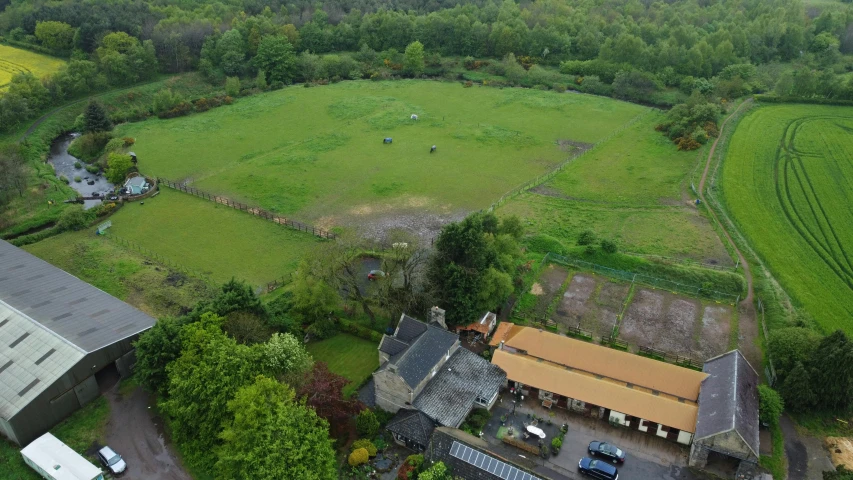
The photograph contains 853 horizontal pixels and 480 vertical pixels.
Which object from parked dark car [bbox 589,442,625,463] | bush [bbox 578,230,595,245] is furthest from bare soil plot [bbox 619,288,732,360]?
parked dark car [bbox 589,442,625,463]

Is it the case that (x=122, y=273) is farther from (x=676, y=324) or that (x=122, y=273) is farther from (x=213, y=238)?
(x=676, y=324)

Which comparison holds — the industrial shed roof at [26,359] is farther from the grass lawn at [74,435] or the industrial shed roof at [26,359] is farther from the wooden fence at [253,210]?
the wooden fence at [253,210]

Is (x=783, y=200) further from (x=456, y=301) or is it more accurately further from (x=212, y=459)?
(x=212, y=459)

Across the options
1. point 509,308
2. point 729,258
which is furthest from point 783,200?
point 509,308

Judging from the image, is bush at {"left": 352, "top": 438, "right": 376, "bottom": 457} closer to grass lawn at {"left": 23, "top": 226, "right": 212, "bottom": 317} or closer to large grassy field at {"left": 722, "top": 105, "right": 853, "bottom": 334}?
grass lawn at {"left": 23, "top": 226, "right": 212, "bottom": 317}

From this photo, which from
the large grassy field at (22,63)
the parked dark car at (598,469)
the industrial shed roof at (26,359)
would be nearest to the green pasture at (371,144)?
the industrial shed roof at (26,359)

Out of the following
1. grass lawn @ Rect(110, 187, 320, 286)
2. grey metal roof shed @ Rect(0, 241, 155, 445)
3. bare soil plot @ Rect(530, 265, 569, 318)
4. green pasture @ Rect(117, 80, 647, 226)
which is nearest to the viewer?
grey metal roof shed @ Rect(0, 241, 155, 445)
